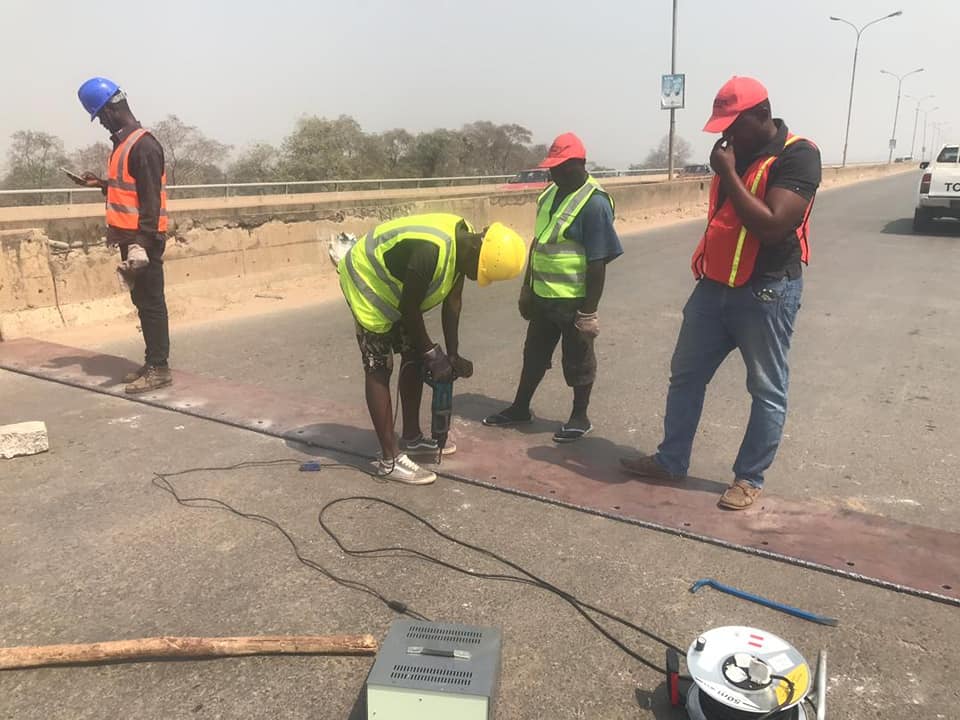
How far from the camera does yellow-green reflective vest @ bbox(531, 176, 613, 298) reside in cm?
428

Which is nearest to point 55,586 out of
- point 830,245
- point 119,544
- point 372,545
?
point 119,544

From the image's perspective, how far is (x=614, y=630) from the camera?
2719mm

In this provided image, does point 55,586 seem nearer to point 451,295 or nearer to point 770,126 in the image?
point 451,295

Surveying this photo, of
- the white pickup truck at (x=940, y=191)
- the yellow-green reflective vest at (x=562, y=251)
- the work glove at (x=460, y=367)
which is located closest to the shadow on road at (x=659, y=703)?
the work glove at (x=460, y=367)

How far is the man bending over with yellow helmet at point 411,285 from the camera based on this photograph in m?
3.55

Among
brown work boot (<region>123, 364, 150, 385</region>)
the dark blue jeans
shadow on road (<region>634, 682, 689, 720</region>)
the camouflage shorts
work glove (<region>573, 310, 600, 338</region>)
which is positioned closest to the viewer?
shadow on road (<region>634, 682, 689, 720</region>)

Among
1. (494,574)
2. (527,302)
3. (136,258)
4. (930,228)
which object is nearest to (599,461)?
(527,302)

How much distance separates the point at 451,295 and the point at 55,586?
222 centimetres

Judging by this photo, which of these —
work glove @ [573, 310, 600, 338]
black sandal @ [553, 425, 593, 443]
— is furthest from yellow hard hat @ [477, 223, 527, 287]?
black sandal @ [553, 425, 593, 443]

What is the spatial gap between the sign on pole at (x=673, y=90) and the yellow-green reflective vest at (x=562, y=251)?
2277 cm

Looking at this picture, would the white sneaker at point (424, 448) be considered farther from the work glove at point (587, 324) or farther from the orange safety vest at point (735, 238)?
the orange safety vest at point (735, 238)

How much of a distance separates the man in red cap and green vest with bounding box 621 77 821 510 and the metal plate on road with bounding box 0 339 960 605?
23 cm

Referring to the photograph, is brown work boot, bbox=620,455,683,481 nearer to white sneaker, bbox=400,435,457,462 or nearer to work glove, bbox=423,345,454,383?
white sneaker, bbox=400,435,457,462

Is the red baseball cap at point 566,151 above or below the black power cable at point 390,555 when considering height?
above
